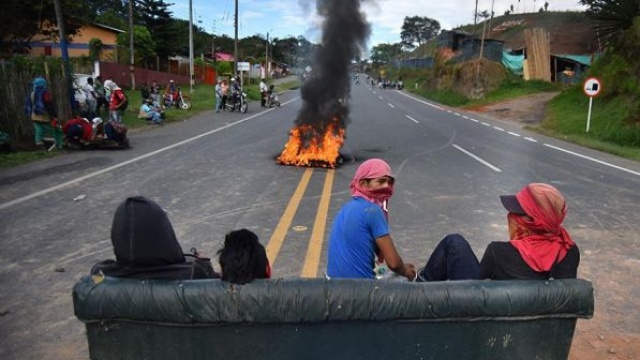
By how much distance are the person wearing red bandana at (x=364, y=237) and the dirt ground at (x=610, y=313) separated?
157cm

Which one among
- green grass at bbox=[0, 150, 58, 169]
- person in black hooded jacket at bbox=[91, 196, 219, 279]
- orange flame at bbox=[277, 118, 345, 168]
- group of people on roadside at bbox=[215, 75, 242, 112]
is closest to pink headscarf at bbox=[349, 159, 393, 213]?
person in black hooded jacket at bbox=[91, 196, 219, 279]

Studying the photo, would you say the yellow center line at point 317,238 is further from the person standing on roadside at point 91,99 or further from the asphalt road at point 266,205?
the person standing on roadside at point 91,99

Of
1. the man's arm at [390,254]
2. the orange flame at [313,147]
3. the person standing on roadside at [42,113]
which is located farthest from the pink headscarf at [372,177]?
the person standing on roadside at [42,113]

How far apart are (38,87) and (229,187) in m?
6.52

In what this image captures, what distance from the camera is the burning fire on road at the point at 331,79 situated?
37.1ft

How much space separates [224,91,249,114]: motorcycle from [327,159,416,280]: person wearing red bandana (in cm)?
2193

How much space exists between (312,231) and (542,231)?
138 inches

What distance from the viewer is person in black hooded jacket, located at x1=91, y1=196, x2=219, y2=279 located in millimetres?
2703

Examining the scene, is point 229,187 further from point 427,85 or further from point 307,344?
point 427,85

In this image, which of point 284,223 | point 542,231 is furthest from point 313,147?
point 542,231

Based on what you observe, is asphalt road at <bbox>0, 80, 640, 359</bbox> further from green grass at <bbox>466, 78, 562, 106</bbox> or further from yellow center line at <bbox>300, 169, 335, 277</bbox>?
green grass at <bbox>466, 78, 562, 106</bbox>

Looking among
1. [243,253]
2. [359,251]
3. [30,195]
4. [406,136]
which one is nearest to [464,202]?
[359,251]

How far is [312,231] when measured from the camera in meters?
6.12

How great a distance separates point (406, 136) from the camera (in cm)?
1633
